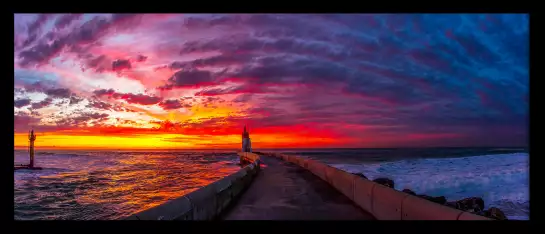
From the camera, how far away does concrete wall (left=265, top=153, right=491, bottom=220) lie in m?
6.09

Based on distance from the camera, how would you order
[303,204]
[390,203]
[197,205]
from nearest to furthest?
1. [197,205]
2. [390,203]
3. [303,204]

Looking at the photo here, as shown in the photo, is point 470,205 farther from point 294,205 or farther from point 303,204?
point 294,205

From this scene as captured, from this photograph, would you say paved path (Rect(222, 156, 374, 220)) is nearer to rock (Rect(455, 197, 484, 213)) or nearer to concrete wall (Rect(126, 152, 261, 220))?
concrete wall (Rect(126, 152, 261, 220))

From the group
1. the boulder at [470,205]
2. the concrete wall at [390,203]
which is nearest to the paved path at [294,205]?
the concrete wall at [390,203]

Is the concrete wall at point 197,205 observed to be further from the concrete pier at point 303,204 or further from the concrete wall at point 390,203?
the concrete wall at point 390,203

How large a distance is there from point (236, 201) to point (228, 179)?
0.76 meters

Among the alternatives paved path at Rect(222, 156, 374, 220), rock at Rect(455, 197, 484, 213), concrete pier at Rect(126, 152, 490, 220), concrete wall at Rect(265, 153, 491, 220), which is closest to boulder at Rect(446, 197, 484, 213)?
rock at Rect(455, 197, 484, 213)

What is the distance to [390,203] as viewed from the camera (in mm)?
8055

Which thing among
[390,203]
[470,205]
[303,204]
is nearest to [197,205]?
[390,203]

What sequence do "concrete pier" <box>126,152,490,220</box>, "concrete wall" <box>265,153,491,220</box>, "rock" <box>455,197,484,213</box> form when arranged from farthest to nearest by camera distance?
"rock" <box>455,197,484,213</box>
"concrete pier" <box>126,152,490,220</box>
"concrete wall" <box>265,153,491,220</box>

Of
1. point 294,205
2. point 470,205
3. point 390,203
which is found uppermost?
point 390,203
